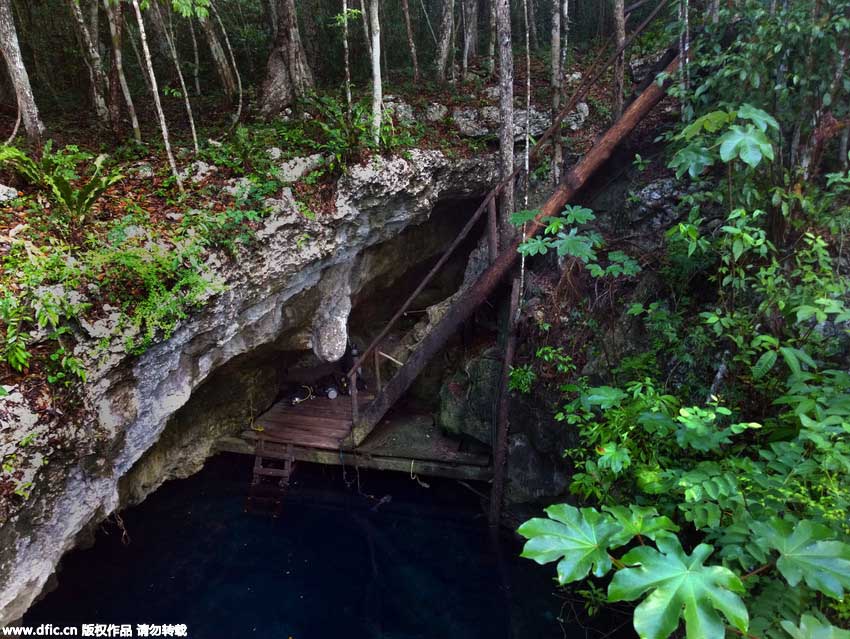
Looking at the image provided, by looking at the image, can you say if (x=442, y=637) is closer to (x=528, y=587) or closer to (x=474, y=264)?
(x=528, y=587)

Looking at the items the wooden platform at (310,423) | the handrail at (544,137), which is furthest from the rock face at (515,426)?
the wooden platform at (310,423)

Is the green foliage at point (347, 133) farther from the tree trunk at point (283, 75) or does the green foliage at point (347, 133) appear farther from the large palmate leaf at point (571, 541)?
the large palmate leaf at point (571, 541)

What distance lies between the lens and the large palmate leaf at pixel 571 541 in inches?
70.0

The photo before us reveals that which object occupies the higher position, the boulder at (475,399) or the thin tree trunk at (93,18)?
the thin tree trunk at (93,18)

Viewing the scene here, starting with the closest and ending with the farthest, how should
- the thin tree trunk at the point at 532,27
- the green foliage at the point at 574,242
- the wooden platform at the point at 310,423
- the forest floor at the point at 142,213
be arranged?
the green foliage at the point at 574,242
the forest floor at the point at 142,213
the wooden platform at the point at 310,423
the thin tree trunk at the point at 532,27

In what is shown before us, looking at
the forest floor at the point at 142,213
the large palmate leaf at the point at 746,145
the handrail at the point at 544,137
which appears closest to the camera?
the large palmate leaf at the point at 746,145

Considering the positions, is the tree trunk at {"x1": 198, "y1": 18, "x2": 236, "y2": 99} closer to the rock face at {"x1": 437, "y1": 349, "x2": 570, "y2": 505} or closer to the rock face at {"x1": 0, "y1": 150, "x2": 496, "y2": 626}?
the rock face at {"x1": 0, "y1": 150, "x2": 496, "y2": 626}


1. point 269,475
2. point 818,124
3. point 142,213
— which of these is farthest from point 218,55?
point 818,124

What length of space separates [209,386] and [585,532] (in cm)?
750

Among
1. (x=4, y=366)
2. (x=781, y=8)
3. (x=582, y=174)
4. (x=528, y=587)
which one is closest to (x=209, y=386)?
(x=4, y=366)

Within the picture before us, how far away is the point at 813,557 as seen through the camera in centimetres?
185

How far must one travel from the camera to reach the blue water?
6.07m

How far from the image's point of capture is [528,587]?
6.38 m

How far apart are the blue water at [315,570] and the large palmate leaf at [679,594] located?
16.2 feet
